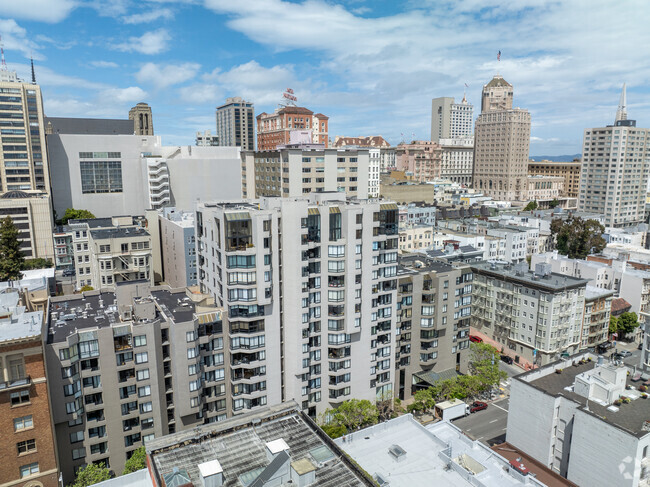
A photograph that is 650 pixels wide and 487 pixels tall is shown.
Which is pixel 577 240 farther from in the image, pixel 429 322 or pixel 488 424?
pixel 488 424

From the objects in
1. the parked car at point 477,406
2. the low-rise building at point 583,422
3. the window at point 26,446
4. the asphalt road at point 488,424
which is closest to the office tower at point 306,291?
the asphalt road at point 488,424

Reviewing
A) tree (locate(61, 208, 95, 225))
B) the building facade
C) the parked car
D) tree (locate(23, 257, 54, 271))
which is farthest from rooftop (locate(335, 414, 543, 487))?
tree (locate(61, 208, 95, 225))

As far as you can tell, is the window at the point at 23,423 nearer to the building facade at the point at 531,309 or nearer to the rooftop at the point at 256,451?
the rooftop at the point at 256,451

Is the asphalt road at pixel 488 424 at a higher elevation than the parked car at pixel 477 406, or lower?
lower

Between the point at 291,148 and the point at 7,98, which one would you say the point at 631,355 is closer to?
the point at 291,148

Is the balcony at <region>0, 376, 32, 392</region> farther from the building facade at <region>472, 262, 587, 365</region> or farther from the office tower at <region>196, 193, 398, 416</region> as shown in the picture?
the building facade at <region>472, 262, 587, 365</region>

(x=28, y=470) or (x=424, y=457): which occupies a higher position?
(x=28, y=470)

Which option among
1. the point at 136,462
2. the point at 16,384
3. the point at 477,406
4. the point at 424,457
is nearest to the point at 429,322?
the point at 477,406
